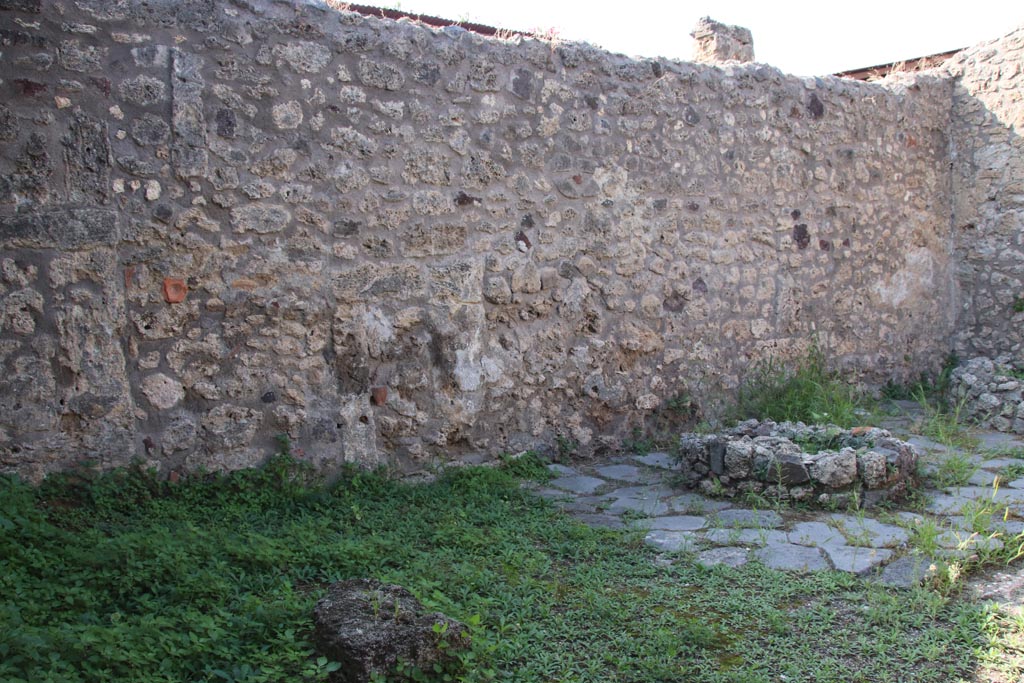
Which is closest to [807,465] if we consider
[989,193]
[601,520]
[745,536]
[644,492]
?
[745,536]

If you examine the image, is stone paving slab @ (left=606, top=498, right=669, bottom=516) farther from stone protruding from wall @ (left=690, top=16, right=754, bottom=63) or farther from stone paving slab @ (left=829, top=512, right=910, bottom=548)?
stone protruding from wall @ (left=690, top=16, right=754, bottom=63)

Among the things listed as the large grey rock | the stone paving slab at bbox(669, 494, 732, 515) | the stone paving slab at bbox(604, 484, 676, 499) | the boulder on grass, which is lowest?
the stone paving slab at bbox(604, 484, 676, 499)

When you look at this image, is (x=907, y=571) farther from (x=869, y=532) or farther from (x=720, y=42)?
(x=720, y=42)

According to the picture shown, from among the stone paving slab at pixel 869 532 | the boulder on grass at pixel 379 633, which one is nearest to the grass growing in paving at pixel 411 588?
the boulder on grass at pixel 379 633

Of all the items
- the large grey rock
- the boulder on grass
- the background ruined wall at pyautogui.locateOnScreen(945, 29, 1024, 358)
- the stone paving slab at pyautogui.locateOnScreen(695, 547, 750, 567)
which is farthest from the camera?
the background ruined wall at pyautogui.locateOnScreen(945, 29, 1024, 358)

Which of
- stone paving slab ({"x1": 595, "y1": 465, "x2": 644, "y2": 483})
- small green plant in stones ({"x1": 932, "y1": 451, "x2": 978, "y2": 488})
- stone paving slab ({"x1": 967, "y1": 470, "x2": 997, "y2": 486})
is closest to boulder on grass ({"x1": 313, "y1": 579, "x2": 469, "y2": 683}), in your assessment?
stone paving slab ({"x1": 595, "y1": 465, "x2": 644, "y2": 483})

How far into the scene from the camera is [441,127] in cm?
512

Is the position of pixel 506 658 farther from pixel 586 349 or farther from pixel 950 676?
pixel 586 349

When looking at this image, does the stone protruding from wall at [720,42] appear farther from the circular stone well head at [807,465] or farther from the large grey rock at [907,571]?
the large grey rock at [907,571]

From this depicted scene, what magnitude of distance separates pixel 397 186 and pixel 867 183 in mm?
4504

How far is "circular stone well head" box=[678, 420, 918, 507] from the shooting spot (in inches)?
183

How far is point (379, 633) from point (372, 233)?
2.70 meters

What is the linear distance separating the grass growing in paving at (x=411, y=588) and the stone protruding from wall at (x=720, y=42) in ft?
19.7

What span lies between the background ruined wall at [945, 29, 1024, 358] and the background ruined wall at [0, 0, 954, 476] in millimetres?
1871
